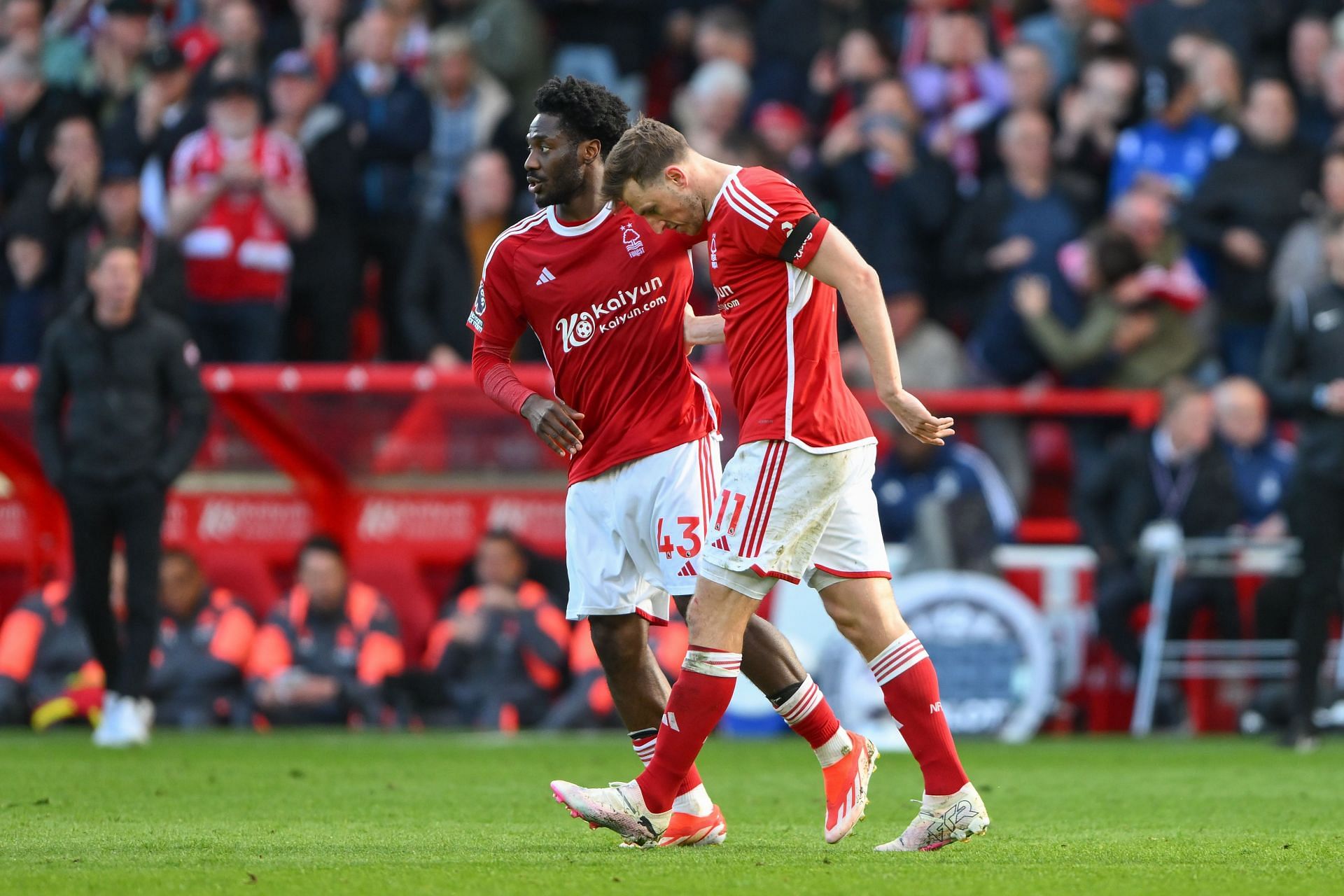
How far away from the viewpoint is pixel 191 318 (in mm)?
14758

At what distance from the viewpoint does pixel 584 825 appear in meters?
7.35

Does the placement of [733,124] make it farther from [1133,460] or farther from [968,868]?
[968,868]

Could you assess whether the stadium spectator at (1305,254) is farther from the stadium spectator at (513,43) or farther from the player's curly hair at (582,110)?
the player's curly hair at (582,110)

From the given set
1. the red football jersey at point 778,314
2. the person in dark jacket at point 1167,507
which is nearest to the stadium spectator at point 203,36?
the person in dark jacket at point 1167,507

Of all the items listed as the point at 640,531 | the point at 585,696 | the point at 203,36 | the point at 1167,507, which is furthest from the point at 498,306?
the point at 203,36

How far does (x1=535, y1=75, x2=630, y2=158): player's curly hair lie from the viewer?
6.79m

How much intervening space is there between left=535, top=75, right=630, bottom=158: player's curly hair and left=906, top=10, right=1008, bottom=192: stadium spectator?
29.1 feet

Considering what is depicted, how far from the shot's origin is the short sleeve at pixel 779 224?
6.07 meters

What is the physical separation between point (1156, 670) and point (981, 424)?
1.98m

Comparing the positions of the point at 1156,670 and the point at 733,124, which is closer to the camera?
the point at 1156,670

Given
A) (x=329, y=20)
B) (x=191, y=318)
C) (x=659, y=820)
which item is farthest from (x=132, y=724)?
(x=329, y=20)

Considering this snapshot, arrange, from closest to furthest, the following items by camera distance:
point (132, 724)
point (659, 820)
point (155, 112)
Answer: point (659, 820)
point (132, 724)
point (155, 112)

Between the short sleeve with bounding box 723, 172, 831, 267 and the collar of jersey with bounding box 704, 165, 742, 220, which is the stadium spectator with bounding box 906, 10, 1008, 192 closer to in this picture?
the collar of jersey with bounding box 704, 165, 742, 220

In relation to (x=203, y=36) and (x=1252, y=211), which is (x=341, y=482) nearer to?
(x=203, y=36)
